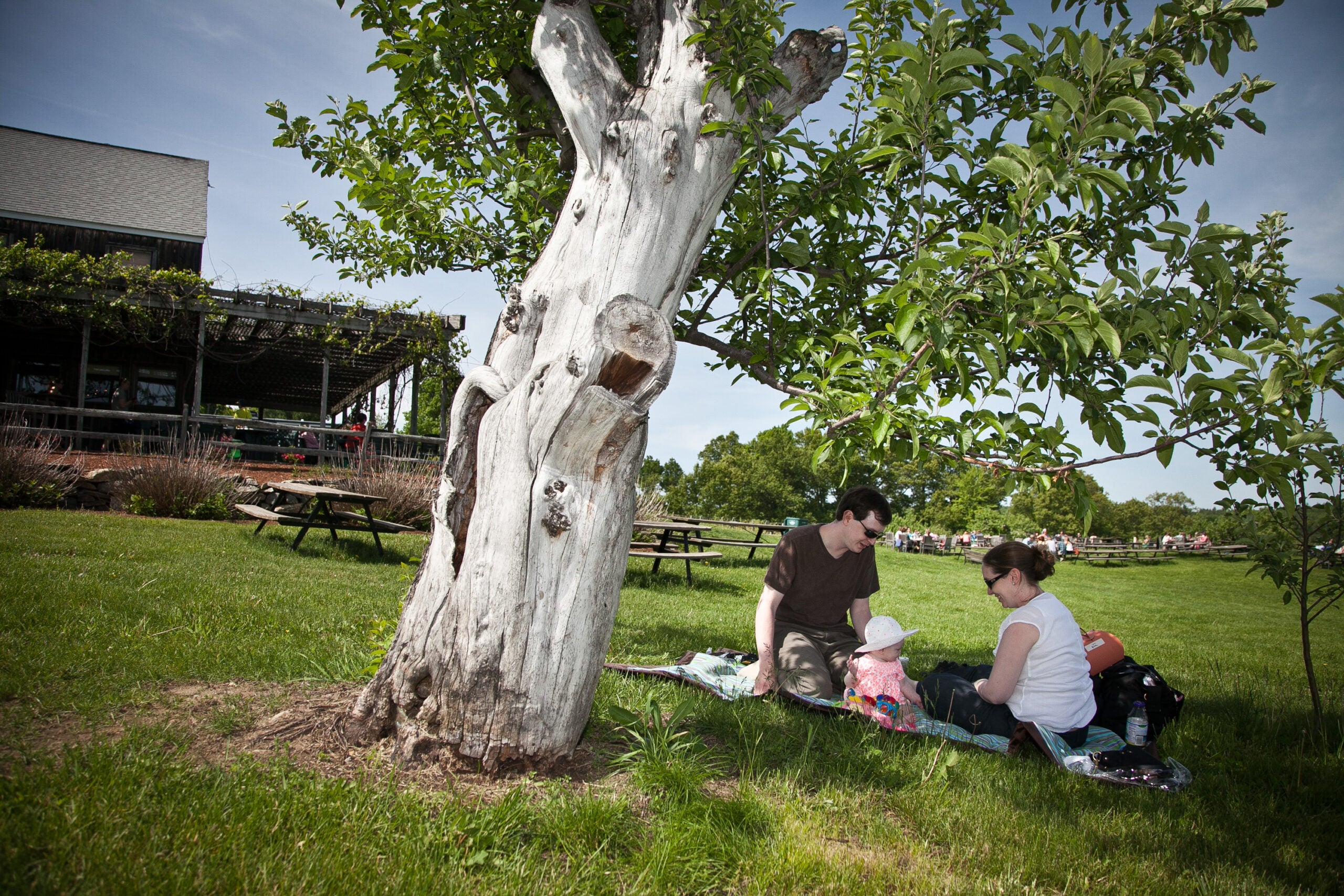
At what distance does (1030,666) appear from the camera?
11.8ft

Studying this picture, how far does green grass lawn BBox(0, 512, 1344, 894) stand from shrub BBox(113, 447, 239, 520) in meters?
6.37

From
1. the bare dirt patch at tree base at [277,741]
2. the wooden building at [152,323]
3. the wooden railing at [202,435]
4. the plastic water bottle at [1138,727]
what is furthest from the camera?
the wooden building at [152,323]

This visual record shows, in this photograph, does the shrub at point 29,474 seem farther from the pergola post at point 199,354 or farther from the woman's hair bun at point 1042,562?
the woman's hair bun at point 1042,562

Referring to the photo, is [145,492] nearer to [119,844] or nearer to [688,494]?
[119,844]

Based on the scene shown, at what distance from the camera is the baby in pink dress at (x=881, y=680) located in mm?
3652

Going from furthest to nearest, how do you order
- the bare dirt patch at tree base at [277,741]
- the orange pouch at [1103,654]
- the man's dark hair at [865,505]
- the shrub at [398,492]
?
the shrub at [398,492], the man's dark hair at [865,505], the orange pouch at [1103,654], the bare dirt patch at tree base at [277,741]

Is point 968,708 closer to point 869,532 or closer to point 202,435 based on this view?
point 869,532

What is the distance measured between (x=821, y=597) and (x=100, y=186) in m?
25.0

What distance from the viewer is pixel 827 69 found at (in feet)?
12.3

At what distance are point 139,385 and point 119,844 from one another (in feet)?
76.2

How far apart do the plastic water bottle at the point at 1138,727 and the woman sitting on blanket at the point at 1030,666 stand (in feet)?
0.58

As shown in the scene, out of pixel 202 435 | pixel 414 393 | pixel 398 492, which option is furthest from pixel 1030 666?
pixel 202 435

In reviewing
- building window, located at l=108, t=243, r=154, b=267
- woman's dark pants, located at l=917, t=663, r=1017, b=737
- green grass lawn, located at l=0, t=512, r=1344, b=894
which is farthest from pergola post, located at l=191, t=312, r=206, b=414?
woman's dark pants, located at l=917, t=663, r=1017, b=737

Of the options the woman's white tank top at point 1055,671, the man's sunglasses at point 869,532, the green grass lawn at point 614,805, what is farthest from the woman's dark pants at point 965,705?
the man's sunglasses at point 869,532
